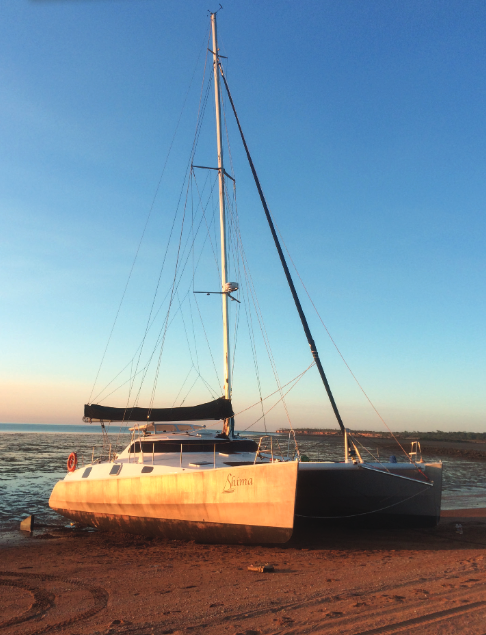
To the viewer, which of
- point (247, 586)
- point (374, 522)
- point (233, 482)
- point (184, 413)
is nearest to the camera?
point (247, 586)

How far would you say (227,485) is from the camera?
7.85 meters

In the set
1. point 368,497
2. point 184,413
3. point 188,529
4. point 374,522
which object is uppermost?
point 184,413

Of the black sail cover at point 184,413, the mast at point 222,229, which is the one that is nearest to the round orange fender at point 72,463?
the black sail cover at point 184,413

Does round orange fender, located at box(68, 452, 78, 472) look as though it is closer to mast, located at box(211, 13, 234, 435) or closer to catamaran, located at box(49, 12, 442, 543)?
catamaran, located at box(49, 12, 442, 543)

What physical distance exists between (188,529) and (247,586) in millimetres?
2976

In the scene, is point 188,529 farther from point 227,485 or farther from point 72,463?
point 72,463

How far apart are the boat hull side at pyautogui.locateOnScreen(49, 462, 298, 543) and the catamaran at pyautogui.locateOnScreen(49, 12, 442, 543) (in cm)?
2

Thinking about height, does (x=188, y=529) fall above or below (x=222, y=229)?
below

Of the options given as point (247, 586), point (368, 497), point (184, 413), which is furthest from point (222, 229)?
point (247, 586)

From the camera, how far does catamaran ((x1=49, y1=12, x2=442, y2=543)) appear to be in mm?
7605

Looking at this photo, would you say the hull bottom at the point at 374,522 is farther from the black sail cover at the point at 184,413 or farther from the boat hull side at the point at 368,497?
the black sail cover at the point at 184,413

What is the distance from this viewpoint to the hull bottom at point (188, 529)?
301 inches

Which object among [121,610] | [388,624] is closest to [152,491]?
[121,610]

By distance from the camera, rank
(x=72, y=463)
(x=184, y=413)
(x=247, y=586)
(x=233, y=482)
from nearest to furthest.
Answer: (x=247, y=586) < (x=233, y=482) < (x=184, y=413) < (x=72, y=463)
